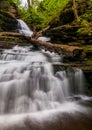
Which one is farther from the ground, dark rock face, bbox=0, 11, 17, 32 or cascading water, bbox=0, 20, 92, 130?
dark rock face, bbox=0, 11, 17, 32

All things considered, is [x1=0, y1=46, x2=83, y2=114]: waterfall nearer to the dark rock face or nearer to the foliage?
the dark rock face

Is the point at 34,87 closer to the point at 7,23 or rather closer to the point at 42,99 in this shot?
the point at 42,99

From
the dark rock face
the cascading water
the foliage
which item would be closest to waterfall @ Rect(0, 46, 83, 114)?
the cascading water

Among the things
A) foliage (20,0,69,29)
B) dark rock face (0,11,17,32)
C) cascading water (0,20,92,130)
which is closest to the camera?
cascading water (0,20,92,130)

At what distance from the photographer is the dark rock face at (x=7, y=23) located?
16492 mm

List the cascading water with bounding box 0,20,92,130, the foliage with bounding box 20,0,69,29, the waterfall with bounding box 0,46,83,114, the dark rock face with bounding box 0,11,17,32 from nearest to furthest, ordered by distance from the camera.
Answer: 1. the cascading water with bounding box 0,20,92,130
2. the waterfall with bounding box 0,46,83,114
3. the dark rock face with bounding box 0,11,17,32
4. the foliage with bounding box 20,0,69,29

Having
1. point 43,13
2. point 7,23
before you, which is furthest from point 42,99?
point 43,13

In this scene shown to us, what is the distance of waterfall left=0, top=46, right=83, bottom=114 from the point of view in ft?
19.4

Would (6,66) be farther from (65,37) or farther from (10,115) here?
(65,37)

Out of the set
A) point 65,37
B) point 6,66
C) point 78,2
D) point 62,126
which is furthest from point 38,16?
point 62,126

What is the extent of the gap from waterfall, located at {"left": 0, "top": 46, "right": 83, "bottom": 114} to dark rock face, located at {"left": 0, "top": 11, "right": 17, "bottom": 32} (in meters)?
9.48

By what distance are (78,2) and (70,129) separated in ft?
33.9

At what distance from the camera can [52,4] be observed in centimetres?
1739

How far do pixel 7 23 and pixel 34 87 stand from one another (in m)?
11.5
